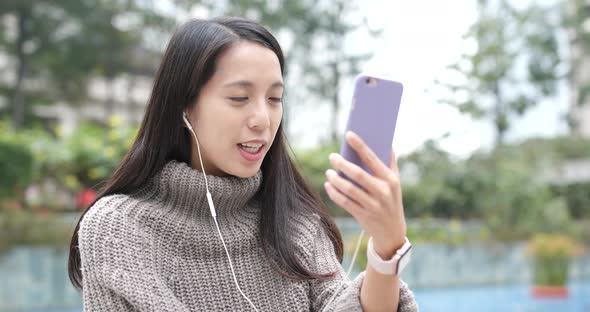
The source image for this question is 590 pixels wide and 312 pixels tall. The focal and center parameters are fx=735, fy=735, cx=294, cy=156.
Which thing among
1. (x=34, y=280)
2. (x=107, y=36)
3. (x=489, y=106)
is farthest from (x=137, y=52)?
(x=34, y=280)

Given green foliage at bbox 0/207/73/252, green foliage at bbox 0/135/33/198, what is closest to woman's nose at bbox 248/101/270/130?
green foliage at bbox 0/207/73/252

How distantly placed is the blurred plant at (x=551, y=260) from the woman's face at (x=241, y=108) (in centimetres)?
840

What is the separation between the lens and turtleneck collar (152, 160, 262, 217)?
51.4 inches

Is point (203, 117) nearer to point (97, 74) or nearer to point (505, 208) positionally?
point (505, 208)

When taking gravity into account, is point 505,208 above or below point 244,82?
below

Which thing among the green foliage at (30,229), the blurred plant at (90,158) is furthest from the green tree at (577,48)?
the green foliage at (30,229)

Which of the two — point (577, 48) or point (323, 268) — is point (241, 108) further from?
point (577, 48)

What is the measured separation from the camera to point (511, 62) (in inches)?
466

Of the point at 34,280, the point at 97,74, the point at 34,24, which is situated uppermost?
the point at 34,24

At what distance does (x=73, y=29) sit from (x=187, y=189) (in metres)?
13.2

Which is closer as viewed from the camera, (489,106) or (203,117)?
(203,117)

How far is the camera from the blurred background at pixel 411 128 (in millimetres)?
6188

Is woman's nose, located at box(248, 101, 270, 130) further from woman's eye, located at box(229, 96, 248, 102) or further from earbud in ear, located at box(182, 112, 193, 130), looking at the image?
earbud in ear, located at box(182, 112, 193, 130)

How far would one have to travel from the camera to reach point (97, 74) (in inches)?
582
